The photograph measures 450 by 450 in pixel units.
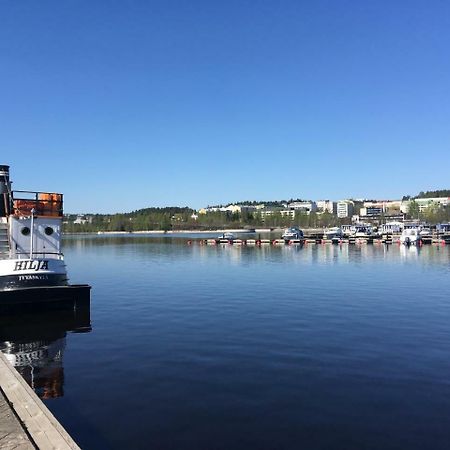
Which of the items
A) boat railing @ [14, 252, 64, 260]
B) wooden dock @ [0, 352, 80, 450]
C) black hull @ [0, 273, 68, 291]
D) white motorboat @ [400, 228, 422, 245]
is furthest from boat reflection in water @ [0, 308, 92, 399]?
white motorboat @ [400, 228, 422, 245]

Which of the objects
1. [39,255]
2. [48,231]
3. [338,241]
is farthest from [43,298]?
[338,241]

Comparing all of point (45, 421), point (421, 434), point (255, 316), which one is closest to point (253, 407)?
point (421, 434)

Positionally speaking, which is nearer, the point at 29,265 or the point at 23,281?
the point at 23,281

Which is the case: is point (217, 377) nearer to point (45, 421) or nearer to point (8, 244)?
point (45, 421)

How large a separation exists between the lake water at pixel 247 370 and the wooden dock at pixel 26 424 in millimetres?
1678

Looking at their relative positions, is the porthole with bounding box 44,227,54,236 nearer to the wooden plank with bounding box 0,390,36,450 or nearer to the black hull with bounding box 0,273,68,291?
the black hull with bounding box 0,273,68,291

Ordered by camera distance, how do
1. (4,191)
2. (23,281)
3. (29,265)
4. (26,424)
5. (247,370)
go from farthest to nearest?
1. (4,191)
2. (29,265)
3. (23,281)
4. (247,370)
5. (26,424)

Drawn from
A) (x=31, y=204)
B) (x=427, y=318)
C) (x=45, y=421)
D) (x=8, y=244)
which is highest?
(x=31, y=204)

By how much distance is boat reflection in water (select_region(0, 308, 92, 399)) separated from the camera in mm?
15008

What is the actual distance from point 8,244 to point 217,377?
56.1 feet

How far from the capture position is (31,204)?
26266 mm

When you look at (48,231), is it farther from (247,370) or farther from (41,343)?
(247,370)

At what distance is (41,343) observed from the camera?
20.3 m

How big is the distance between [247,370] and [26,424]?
8190mm
